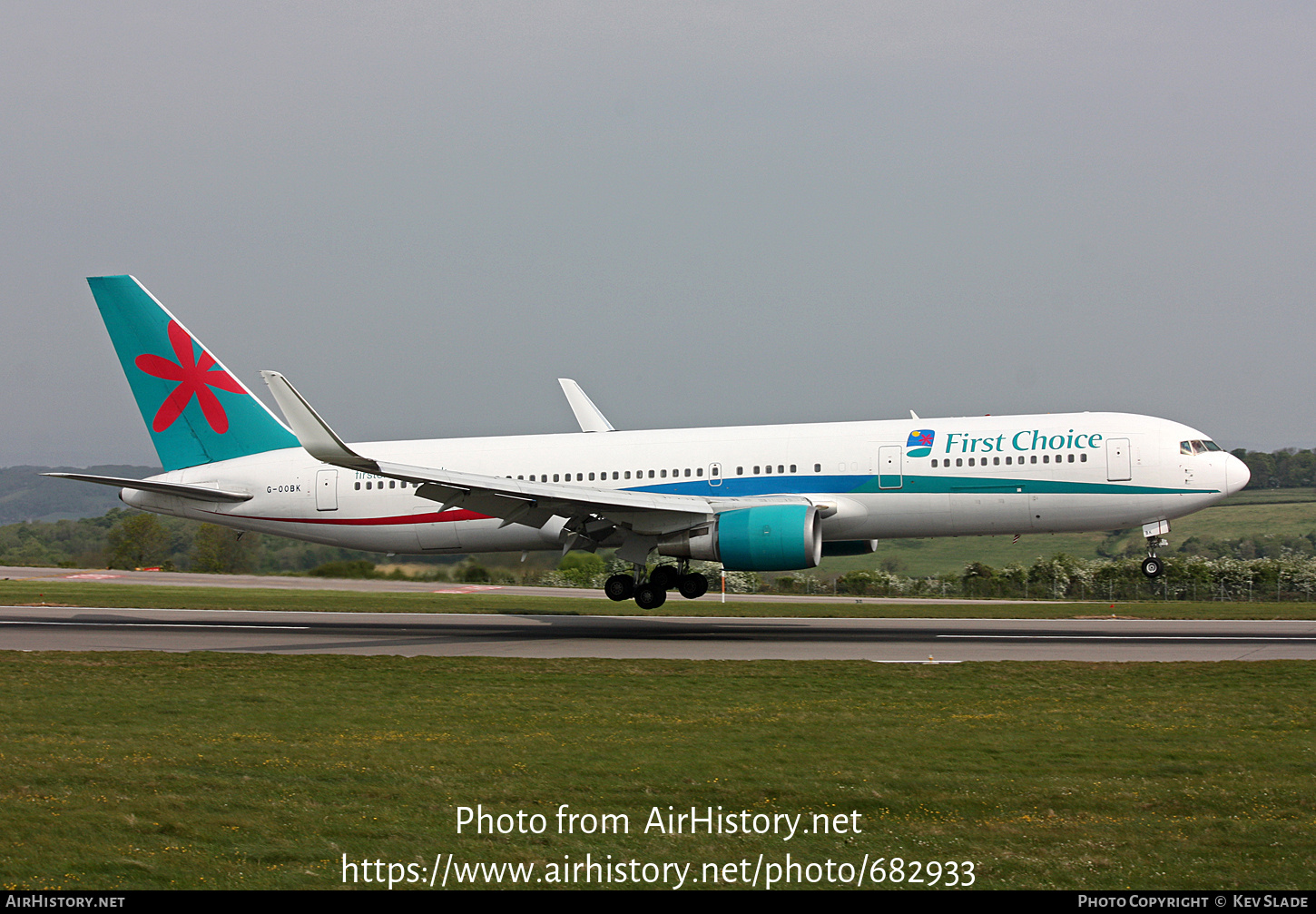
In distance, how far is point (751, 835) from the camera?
32.7 feet

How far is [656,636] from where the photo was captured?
29.1 m

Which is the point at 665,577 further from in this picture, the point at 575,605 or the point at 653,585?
the point at 575,605

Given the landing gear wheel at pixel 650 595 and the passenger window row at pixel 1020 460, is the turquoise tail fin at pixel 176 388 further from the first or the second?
the passenger window row at pixel 1020 460

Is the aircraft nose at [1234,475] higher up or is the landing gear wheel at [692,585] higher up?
the aircraft nose at [1234,475]

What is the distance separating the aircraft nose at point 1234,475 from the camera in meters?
29.5

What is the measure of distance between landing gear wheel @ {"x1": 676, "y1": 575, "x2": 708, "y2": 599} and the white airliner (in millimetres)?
66

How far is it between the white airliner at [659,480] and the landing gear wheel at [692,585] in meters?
0.07

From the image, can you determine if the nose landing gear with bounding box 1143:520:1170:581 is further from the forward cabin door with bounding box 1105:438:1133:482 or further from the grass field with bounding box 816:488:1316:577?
the grass field with bounding box 816:488:1316:577

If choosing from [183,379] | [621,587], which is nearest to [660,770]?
[621,587]

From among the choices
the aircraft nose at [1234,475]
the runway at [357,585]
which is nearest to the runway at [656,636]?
the aircraft nose at [1234,475]

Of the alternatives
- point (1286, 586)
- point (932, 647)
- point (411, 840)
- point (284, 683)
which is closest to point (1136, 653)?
point (932, 647)

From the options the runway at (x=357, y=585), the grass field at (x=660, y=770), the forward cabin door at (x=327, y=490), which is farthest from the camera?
the runway at (x=357, y=585)

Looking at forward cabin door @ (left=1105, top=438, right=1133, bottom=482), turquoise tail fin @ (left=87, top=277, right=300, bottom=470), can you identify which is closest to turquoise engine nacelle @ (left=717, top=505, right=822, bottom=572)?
forward cabin door @ (left=1105, top=438, right=1133, bottom=482)

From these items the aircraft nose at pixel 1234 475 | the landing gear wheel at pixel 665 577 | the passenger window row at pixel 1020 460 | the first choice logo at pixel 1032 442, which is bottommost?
the landing gear wheel at pixel 665 577
